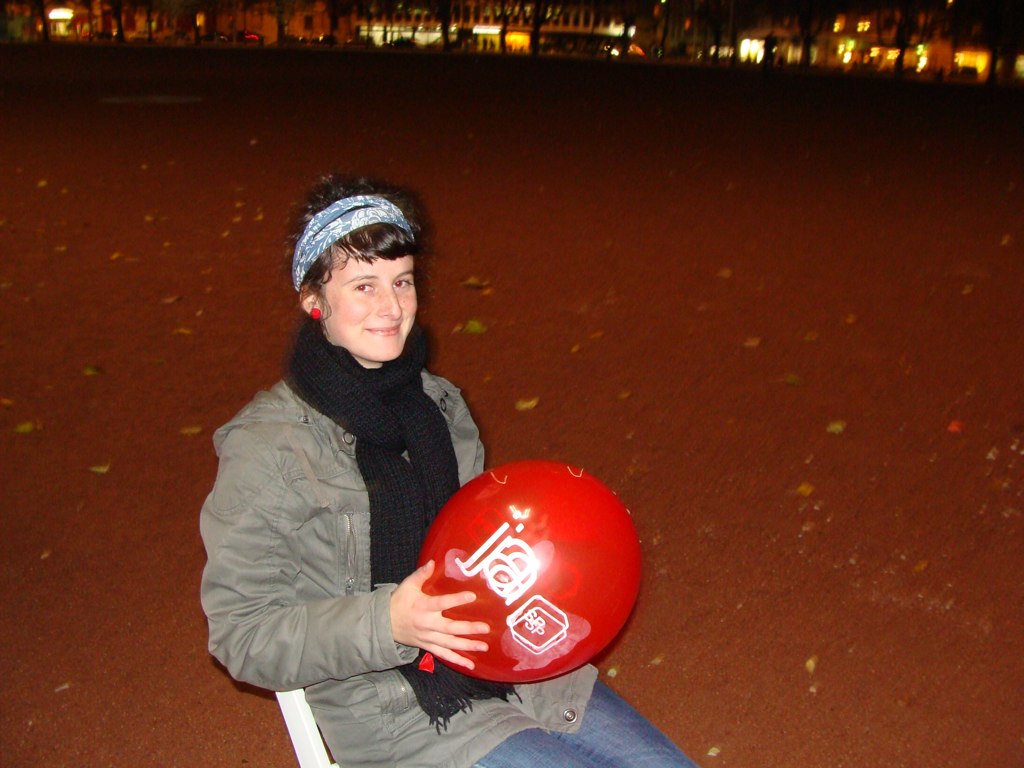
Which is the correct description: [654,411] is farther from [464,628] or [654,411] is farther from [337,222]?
[464,628]

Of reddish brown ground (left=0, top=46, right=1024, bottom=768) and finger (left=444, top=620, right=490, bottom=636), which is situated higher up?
finger (left=444, top=620, right=490, bottom=636)

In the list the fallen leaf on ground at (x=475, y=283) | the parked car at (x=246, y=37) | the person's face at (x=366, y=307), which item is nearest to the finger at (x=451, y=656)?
the person's face at (x=366, y=307)

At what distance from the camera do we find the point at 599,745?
2496 mm

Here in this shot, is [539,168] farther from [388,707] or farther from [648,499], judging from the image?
[388,707]

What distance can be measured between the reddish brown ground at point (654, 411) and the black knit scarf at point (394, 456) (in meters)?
1.60

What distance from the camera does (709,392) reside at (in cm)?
629

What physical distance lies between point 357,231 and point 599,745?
4.18 feet

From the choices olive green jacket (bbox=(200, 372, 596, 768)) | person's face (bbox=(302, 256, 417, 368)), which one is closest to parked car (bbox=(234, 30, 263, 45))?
person's face (bbox=(302, 256, 417, 368))

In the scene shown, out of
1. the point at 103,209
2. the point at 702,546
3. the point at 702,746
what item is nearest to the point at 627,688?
the point at 702,746

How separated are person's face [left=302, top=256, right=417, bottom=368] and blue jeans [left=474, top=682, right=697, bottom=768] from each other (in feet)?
2.99

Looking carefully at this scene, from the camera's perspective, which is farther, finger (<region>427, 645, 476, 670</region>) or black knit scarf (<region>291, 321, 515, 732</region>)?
black knit scarf (<region>291, 321, 515, 732</region>)

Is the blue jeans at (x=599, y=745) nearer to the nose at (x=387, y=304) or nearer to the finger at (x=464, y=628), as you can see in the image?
the finger at (x=464, y=628)

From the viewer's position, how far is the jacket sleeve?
2.20m

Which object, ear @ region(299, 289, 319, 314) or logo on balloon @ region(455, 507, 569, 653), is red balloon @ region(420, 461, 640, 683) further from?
ear @ region(299, 289, 319, 314)
